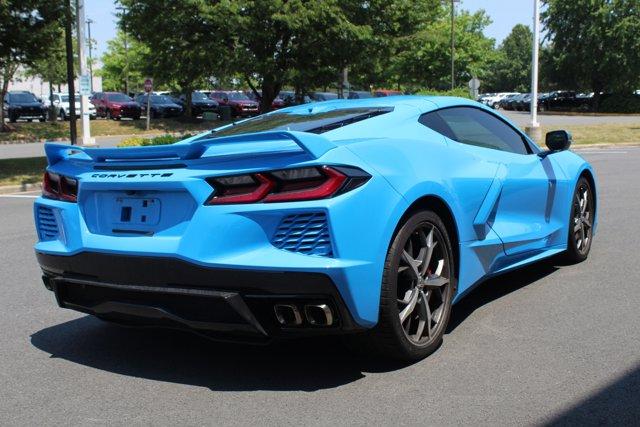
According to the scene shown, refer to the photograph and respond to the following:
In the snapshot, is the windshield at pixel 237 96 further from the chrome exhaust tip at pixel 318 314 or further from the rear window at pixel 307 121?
the chrome exhaust tip at pixel 318 314

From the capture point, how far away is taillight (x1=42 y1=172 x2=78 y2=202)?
13.1 ft

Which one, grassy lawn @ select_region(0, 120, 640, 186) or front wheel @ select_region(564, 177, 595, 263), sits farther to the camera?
grassy lawn @ select_region(0, 120, 640, 186)

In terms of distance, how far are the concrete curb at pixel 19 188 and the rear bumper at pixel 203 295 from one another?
1230 centimetres

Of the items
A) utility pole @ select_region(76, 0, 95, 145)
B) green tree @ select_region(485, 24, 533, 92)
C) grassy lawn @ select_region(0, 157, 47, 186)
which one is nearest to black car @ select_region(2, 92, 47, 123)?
utility pole @ select_region(76, 0, 95, 145)

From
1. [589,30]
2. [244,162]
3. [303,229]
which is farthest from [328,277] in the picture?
[589,30]

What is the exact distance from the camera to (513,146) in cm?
543

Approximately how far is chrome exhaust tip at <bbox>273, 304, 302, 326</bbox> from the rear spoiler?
724 mm

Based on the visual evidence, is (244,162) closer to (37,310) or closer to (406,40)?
(37,310)

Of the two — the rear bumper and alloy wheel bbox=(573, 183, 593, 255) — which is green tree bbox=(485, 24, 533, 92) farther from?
the rear bumper

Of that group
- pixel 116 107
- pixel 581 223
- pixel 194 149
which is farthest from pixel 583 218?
pixel 116 107

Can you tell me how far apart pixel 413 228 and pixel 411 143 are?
53 centimetres

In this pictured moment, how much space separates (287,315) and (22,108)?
40505 mm

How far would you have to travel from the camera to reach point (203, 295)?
11.2ft

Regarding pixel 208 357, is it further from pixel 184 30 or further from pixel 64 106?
pixel 64 106
